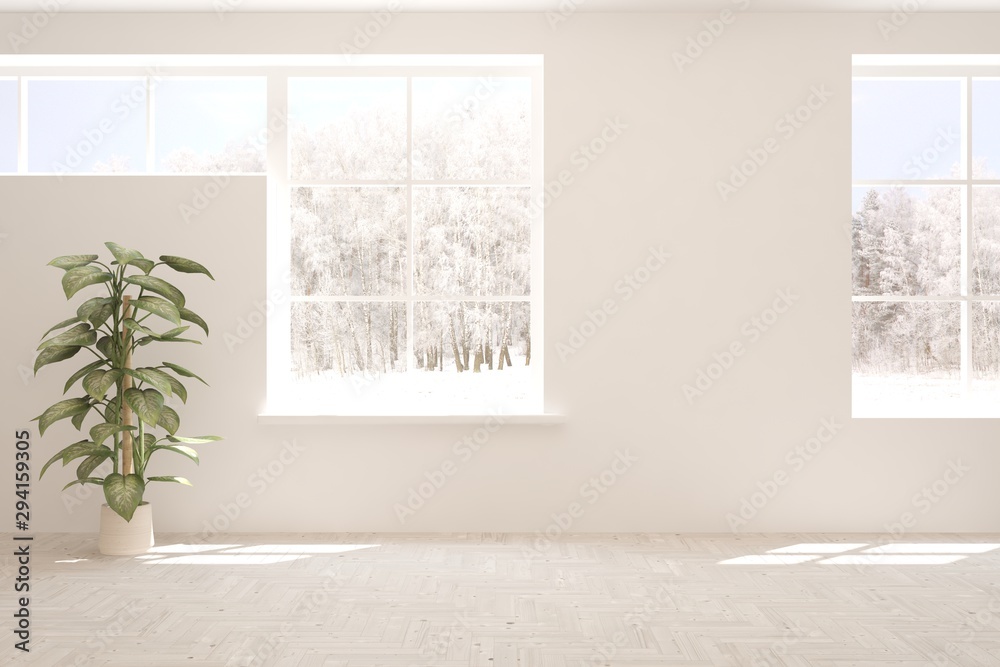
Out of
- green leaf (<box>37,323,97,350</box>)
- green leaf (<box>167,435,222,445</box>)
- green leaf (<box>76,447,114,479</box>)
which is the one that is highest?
green leaf (<box>37,323,97,350</box>)

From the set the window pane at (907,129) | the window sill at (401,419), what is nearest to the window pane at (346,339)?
the window sill at (401,419)

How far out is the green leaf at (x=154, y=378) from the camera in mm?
3523

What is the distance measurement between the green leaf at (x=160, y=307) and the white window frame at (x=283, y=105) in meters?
0.65

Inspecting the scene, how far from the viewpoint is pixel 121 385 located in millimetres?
3678

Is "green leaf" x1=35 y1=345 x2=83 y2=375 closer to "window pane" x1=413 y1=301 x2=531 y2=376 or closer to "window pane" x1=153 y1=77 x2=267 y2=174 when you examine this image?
"window pane" x1=153 y1=77 x2=267 y2=174

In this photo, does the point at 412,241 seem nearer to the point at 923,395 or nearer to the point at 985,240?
the point at 923,395

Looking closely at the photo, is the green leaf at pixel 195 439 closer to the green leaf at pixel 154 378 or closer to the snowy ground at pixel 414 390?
the green leaf at pixel 154 378

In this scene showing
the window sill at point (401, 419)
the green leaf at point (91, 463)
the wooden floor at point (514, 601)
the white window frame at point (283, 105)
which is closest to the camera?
the wooden floor at point (514, 601)

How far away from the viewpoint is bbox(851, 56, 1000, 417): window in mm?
4277

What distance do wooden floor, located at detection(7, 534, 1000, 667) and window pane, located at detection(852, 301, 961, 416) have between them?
807mm

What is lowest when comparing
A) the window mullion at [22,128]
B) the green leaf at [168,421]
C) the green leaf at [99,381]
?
the green leaf at [168,421]

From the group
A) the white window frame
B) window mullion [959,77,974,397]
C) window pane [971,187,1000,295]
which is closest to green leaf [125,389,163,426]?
the white window frame

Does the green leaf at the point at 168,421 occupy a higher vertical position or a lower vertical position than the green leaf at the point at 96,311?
lower

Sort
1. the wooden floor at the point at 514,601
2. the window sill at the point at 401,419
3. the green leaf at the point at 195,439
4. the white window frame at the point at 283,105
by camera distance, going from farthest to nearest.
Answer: the white window frame at the point at 283,105
the window sill at the point at 401,419
the green leaf at the point at 195,439
the wooden floor at the point at 514,601
